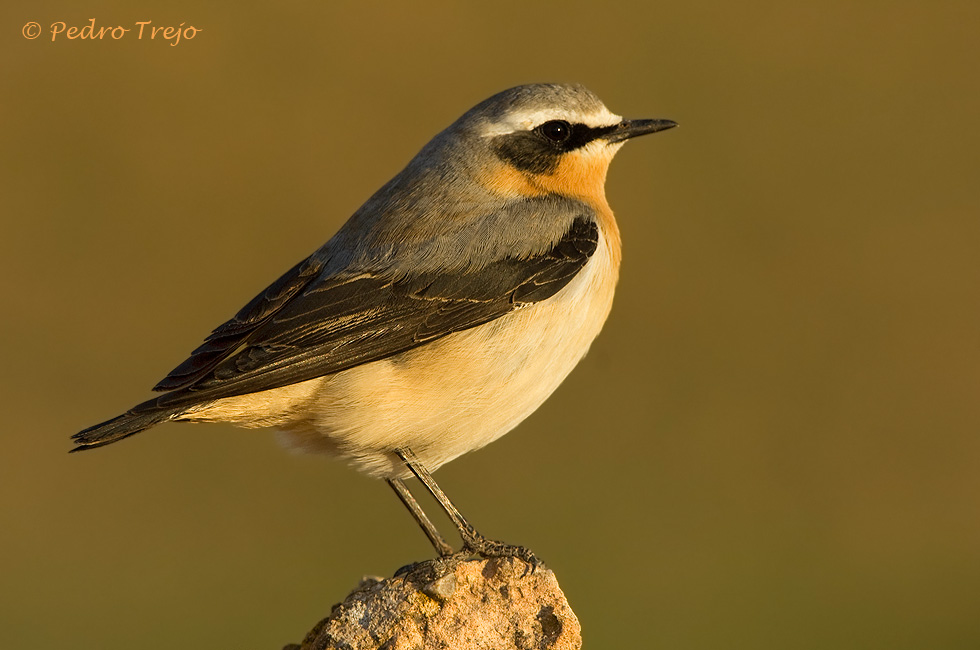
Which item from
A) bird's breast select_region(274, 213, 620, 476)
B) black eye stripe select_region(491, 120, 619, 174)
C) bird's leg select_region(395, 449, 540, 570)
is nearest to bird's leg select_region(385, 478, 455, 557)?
bird's leg select_region(395, 449, 540, 570)

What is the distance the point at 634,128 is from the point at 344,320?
8.40ft

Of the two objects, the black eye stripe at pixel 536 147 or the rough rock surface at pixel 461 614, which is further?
the black eye stripe at pixel 536 147

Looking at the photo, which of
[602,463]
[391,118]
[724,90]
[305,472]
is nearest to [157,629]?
[305,472]

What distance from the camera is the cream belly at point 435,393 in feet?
23.1

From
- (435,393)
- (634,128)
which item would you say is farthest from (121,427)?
(634,128)

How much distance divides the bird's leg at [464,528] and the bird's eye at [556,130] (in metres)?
2.26

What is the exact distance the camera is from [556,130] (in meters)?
8.05

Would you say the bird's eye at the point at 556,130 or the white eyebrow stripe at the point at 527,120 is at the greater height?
the white eyebrow stripe at the point at 527,120

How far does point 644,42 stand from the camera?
20.8 metres

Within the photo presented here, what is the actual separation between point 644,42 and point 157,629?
12899 mm

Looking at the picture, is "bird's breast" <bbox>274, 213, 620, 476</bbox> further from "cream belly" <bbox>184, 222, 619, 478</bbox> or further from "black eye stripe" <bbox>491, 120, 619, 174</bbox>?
"black eye stripe" <bbox>491, 120, 619, 174</bbox>

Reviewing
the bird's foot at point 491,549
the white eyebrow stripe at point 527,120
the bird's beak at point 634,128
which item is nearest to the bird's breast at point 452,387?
the bird's foot at point 491,549

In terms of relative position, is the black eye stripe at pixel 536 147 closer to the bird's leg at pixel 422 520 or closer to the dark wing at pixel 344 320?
the dark wing at pixel 344 320

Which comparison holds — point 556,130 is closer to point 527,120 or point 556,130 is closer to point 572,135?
point 572,135
